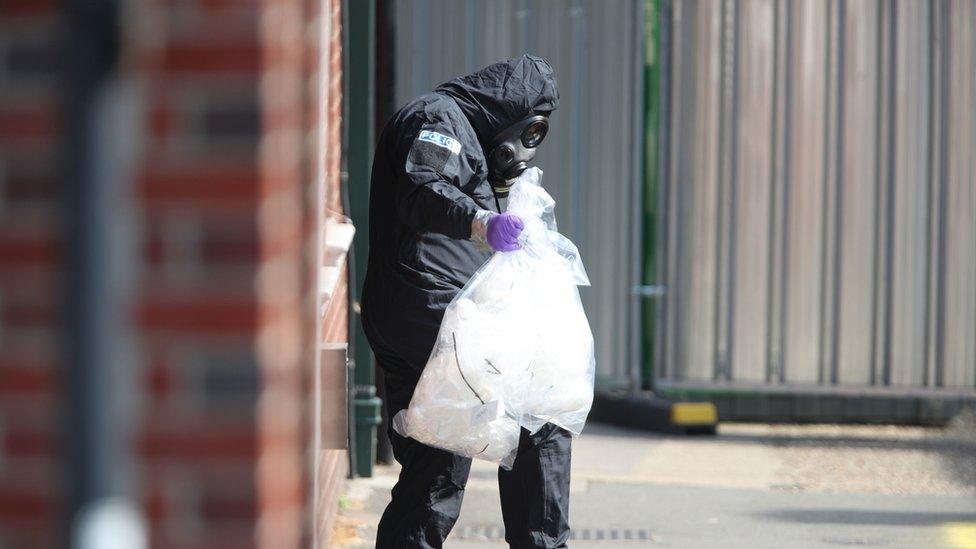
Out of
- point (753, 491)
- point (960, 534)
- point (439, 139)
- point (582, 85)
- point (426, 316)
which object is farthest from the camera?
point (582, 85)

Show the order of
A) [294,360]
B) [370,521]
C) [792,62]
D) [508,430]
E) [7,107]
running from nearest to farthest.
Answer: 1. [7,107]
2. [294,360]
3. [508,430]
4. [370,521]
5. [792,62]

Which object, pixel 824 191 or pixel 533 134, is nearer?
pixel 533 134

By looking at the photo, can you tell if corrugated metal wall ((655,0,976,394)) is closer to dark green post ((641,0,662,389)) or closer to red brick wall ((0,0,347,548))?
dark green post ((641,0,662,389))

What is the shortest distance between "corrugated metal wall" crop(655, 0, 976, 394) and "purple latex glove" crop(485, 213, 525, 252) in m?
5.06

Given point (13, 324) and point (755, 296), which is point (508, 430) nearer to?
point (13, 324)

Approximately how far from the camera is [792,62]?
8977mm

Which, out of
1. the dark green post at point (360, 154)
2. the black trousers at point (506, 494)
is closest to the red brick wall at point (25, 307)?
the black trousers at point (506, 494)

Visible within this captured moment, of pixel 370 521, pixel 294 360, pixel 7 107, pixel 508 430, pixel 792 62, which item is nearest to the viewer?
pixel 7 107

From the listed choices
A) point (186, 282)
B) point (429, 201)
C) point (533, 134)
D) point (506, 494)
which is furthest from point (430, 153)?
point (186, 282)

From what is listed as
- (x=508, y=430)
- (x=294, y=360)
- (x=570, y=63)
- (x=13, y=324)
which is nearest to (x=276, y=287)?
(x=294, y=360)

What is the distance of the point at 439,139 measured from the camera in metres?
4.21

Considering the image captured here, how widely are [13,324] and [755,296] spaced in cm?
756

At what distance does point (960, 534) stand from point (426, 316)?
10.5 ft

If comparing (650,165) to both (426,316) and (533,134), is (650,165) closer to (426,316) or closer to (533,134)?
(533,134)
